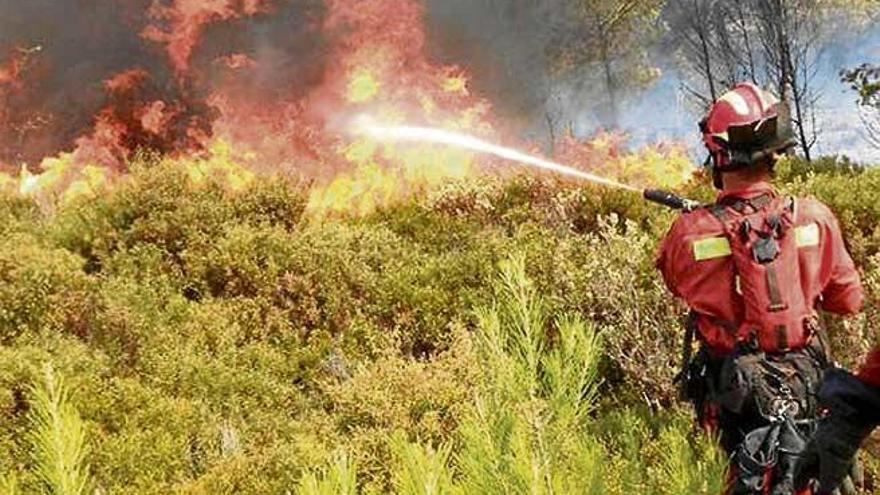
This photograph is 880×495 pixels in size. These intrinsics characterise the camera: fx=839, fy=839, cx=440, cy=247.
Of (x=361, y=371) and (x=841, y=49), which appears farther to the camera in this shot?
(x=841, y=49)

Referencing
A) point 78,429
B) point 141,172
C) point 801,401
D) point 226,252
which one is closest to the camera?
point 78,429

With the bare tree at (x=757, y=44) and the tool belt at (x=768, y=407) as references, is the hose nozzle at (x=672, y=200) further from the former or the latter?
the bare tree at (x=757, y=44)

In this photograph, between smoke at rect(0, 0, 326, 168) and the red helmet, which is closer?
the red helmet

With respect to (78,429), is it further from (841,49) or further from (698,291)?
(841,49)

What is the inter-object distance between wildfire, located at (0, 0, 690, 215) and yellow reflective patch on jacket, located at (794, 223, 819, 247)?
42.3ft

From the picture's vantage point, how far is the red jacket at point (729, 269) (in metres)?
3.16

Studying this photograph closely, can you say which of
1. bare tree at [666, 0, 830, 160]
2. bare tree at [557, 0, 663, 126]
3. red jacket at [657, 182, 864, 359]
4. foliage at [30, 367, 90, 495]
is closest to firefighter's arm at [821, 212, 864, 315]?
red jacket at [657, 182, 864, 359]

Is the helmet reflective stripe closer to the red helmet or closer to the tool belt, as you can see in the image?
the red helmet

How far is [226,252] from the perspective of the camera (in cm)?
906

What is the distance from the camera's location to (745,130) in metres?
3.20

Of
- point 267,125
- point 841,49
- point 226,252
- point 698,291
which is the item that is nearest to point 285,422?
point 226,252

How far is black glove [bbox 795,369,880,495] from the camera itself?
1796mm

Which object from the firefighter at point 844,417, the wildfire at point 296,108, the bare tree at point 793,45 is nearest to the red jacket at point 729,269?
the firefighter at point 844,417

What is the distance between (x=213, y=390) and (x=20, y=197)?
890 centimetres
